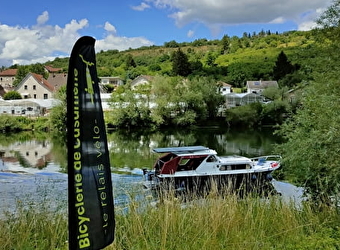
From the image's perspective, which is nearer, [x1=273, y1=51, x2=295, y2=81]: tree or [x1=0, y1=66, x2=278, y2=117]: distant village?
[x1=0, y1=66, x2=278, y2=117]: distant village

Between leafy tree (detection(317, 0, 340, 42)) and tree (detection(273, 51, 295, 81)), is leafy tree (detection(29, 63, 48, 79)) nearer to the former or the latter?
tree (detection(273, 51, 295, 81))

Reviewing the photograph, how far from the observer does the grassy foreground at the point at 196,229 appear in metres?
4.90

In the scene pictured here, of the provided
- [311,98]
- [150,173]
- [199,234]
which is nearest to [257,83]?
[150,173]

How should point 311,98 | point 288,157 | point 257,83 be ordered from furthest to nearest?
1. point 257,83
2. point 311,98
3. point 288,157

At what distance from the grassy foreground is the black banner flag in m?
1.48

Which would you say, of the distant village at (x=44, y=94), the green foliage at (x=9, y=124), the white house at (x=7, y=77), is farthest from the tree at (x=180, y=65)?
the green foliage at (x=9, y=124)

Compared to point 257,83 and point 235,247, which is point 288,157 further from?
point 257,83

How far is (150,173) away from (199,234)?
38.1 ft

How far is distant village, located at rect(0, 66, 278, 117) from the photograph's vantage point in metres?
56.1

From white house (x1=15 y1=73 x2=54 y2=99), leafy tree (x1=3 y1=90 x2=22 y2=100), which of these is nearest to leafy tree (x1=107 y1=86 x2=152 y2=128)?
leafy tree (x1=3 y1=90 x2=22 y2=100)

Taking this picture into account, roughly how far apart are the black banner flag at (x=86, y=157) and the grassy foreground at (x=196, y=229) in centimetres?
148

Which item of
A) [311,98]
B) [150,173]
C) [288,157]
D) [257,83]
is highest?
[257,83]

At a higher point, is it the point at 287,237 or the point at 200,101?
the point at 200,101

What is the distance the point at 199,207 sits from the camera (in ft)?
20.6
